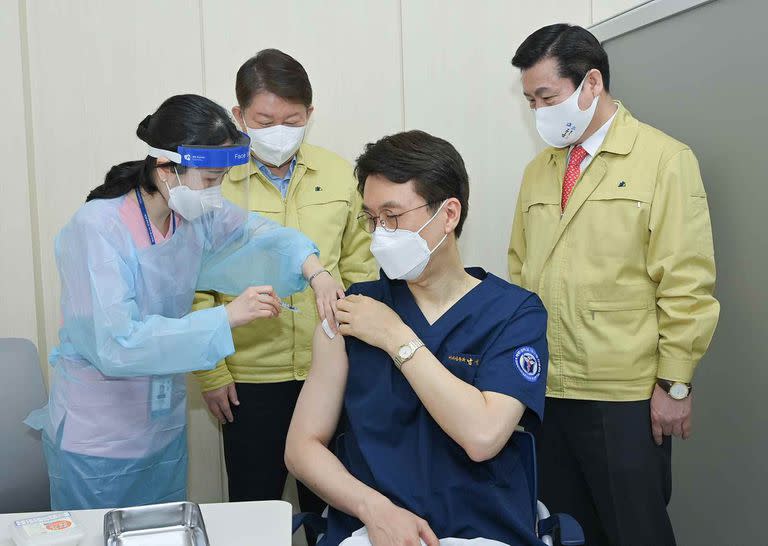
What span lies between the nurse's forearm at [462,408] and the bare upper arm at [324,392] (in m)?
0.22

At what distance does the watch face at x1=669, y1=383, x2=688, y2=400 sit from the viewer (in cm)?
205

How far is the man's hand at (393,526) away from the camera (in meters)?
1.51

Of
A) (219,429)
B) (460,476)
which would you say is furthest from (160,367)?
(219,429)

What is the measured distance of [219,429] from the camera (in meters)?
2.91

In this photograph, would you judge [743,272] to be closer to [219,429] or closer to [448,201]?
[448,201]

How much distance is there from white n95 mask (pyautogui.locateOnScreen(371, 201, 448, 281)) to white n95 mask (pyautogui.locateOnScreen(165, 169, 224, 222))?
41cm

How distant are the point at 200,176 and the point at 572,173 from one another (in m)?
1.11

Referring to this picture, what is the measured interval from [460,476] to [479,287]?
1.42 ft

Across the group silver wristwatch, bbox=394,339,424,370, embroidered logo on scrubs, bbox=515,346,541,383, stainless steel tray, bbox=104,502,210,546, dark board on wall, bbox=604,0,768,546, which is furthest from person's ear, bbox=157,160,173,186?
dark board on wall, bbox=604,0,768,546


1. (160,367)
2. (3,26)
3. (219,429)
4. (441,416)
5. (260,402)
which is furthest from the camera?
(219,429)

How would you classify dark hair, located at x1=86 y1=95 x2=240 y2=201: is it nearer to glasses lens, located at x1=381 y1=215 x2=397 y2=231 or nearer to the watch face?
glasses lens, located at x1=381 y1=215 x2=397 y2=231

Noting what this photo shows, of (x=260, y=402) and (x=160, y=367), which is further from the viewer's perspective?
(x=260, y=402)

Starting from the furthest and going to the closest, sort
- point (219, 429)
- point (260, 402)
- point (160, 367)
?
point (219, 429), point (260, 402), point (160, 367)

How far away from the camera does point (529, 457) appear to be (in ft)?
5.49
